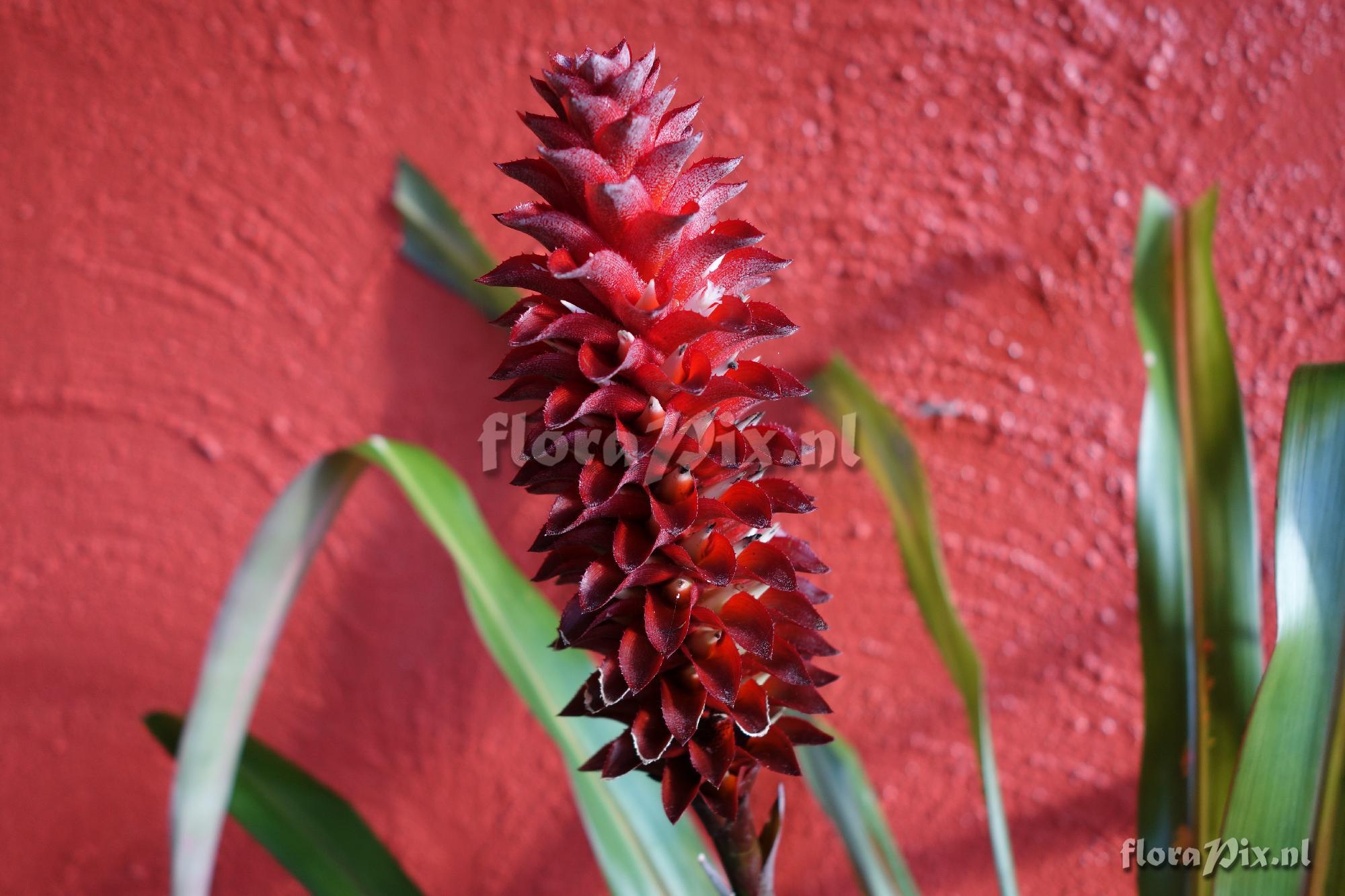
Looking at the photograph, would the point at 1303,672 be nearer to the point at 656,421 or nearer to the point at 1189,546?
the point at 1189,546

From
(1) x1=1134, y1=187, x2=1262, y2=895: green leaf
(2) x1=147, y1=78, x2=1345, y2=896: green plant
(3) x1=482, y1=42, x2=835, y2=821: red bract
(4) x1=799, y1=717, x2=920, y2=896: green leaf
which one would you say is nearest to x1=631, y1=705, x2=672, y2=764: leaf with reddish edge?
(3) x1=482, y1=42, x2=835, y2=821: red bract

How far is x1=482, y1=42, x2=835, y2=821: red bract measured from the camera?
0.29 meters

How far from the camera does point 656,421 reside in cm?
30

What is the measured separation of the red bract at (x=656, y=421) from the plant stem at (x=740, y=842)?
13 millimetres

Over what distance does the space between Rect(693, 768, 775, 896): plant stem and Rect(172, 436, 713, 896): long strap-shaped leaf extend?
0.19 m

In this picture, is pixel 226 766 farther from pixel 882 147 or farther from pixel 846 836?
pixel 882 147

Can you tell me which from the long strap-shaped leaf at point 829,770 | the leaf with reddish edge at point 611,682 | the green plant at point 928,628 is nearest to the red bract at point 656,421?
the leaf with reddish edge at point 611,682

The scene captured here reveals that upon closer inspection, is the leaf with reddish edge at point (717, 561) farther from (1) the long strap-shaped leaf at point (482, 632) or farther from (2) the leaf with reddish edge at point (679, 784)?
(1) the long strap-shaped leaf at point (482, 632)

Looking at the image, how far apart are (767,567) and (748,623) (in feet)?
0.08

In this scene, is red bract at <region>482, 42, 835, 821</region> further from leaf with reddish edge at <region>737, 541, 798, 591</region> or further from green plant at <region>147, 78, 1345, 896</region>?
green plant at <region>147, 78, 1345, 896</region>

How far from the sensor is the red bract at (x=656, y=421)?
0.29 m

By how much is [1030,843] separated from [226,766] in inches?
25.8

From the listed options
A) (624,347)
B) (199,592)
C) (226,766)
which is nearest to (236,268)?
(199,592)

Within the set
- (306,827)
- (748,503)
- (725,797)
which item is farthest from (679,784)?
(306,827)
